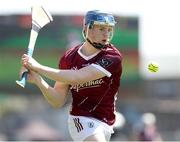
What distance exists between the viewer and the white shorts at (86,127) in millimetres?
9758

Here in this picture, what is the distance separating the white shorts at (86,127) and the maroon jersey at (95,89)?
→ 0.16ft

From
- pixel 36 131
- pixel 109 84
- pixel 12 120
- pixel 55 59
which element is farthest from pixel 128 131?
pixel 55 59

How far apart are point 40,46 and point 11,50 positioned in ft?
4.42

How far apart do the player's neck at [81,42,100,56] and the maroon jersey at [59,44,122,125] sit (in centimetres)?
3

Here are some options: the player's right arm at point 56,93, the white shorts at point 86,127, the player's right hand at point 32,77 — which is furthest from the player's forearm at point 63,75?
the white shorts at point 86,127

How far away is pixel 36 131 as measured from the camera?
83.9 feet

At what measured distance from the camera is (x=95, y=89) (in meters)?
9.82

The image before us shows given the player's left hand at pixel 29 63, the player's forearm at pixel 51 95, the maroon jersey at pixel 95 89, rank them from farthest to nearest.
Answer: the player's forearm at pixel 51 95, the maroon jersey at pixel 95 89, the player's left hand at pixel 29 63

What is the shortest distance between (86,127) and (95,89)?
38cm

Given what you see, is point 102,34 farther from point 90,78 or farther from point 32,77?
point 32,77

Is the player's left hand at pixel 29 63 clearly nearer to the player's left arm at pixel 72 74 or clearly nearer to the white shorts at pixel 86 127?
the player's left arm at pixel 72 74

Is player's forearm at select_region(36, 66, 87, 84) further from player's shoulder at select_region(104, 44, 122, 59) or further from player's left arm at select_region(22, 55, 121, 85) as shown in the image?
player's shoulder at select_region(104, 44, 122, 59)

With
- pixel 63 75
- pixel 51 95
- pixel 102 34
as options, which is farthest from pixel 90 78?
pixel 51 95

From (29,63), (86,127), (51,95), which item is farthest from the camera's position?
(51,95)
